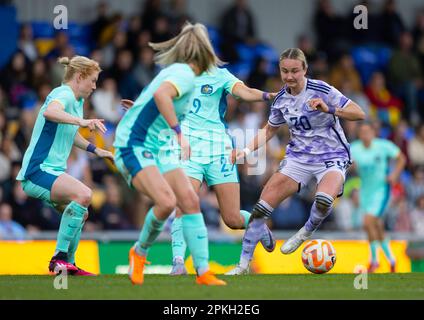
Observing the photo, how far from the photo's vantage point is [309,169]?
1327cm

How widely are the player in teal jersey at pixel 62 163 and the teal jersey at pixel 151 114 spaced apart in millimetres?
1988

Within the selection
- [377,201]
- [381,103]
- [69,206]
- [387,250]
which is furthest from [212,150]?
[381,103]

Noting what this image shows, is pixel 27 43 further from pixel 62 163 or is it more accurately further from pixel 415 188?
pixel 415 188

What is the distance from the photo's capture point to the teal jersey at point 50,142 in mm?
12758

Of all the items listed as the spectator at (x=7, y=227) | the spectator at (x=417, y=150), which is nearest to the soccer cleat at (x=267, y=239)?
the spectator at (x=7, y=227)

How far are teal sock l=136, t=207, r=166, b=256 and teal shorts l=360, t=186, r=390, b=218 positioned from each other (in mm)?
8690

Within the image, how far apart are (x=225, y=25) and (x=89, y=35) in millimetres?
3233

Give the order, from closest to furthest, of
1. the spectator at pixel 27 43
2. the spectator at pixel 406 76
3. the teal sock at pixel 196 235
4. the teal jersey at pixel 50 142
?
the teal sock at pixel 196 235 → the teal jersey at pixel 50 142 → the spectator at pixel 27 43 → the spectator at pixel 406 76

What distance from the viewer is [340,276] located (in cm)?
1298

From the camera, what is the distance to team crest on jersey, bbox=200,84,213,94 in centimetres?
1349

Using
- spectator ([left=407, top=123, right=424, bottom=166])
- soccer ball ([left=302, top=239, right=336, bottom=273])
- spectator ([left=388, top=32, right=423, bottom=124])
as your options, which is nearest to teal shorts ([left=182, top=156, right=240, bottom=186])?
soccer ball ([left=302, top=239, right=336, bottom=273])

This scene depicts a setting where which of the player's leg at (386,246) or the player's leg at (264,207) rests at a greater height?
the player's leg at (264,207)

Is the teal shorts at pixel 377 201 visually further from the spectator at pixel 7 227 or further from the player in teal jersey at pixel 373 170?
the spectator at pixel 7 227
